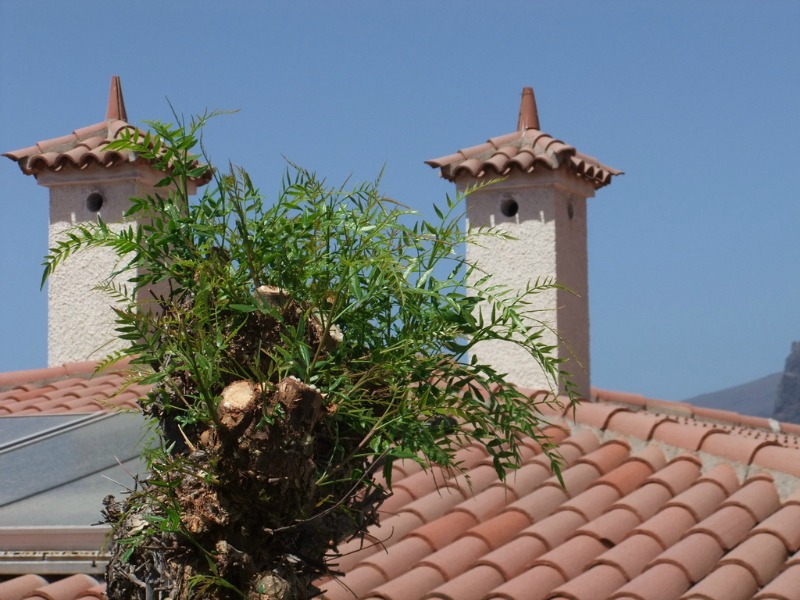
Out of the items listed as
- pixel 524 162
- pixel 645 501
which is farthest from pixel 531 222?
pixel 645 501

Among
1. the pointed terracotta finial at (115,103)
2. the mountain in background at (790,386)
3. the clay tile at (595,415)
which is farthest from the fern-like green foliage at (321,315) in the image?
the mountain in background at (790,386)

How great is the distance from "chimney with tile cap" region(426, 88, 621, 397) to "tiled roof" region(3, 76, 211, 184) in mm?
2259

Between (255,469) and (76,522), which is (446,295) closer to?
(255,469)

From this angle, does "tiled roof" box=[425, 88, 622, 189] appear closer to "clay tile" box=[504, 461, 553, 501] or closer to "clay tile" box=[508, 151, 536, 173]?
"clay tile" box=[508, 151, 536, 173]

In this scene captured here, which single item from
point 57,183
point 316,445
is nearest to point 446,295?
point 316,445

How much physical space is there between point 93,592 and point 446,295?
3558 mm

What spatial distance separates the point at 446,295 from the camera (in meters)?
2.72

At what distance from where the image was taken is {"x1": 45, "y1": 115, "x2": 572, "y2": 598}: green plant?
2.46 metres

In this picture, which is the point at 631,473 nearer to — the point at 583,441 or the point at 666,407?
the point at 583,441

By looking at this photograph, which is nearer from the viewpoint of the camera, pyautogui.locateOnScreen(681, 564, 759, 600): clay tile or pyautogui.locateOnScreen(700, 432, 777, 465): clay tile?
pyautogui.locateOnScreen(681, 564, 759, 600): clay tile

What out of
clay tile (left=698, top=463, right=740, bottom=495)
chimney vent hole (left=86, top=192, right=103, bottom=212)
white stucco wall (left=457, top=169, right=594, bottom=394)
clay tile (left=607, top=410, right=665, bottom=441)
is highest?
chimney vent hole (left=86, top=192, right=103, bottom=212)

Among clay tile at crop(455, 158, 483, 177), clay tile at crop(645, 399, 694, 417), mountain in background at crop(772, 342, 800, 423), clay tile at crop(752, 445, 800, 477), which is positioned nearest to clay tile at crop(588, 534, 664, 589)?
clay tile at crop(752, 445, 800, 477)

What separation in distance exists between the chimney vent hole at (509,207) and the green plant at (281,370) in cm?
574

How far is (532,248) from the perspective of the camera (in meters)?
8.51
